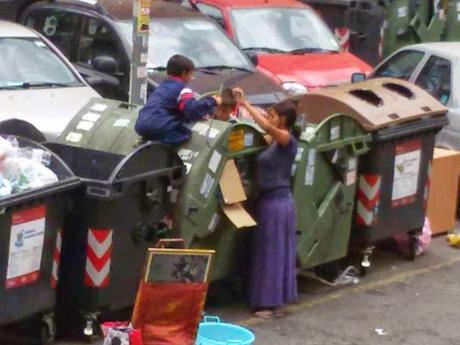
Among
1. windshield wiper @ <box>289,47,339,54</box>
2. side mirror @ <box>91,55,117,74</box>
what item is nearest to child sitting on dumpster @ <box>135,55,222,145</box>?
side mirror @ <box>91,55,117,74</box>

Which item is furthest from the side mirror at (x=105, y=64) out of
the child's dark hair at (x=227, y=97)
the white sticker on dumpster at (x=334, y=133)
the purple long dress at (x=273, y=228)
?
the purple long dress at (x=273, y=228)

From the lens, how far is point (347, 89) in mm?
10953

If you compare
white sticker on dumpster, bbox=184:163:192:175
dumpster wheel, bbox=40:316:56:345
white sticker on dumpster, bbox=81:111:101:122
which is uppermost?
white sticker on dumpster, bbox=81:111:101:122

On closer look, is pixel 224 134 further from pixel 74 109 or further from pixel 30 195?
pixel 74 109

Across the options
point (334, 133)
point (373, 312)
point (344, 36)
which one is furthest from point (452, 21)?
point (373, 312)

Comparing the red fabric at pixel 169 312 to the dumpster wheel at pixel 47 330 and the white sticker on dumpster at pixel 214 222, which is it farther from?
the white sticker on dumpster at pixel 214 222

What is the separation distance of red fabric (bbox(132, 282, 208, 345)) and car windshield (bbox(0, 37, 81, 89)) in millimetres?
4010

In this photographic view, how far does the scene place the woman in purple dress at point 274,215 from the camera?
30.8 feet

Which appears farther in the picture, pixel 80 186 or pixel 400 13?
pixel 400 13

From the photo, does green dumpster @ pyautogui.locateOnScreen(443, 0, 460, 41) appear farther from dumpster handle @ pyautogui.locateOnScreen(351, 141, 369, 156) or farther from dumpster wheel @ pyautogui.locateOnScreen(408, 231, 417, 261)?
dumpster handle @ pyautogui.locateOnScreen(351, 141, 369, 156)

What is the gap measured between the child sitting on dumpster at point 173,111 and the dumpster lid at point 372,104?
1.51 meters

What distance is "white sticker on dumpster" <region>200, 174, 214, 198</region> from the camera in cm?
898

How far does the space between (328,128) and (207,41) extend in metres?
4.75

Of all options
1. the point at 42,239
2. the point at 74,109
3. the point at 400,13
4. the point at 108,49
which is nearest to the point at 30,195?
the point at 42,239
